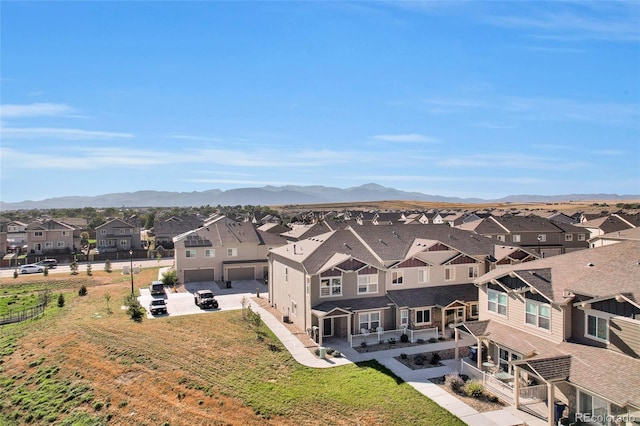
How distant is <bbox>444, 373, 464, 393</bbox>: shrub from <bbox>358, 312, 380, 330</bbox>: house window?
9028mm

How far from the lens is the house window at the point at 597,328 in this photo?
20.3 meters

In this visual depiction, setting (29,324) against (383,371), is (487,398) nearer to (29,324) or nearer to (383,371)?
(383,371)

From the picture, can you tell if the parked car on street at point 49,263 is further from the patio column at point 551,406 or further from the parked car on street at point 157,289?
the patio column at point 551,406

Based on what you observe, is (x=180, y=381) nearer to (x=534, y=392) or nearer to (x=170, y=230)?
(x=534, y=392)

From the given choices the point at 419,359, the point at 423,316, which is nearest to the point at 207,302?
the point at 423,316

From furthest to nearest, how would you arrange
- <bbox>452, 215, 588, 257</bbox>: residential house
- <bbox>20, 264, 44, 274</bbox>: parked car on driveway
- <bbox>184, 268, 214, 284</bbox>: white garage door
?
<bbox>452, 215, 588, 257</bbox>: residential house < <bbox>20, 264, 44, 274</bbox>: parked car on driveway < <bbox>184, 268, 214, 284</bbox>: white garage door

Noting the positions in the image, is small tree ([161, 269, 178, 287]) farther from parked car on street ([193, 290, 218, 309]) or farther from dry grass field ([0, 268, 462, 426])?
dry grass field ([0, 268, 462, 426])

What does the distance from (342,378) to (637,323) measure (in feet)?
49.0

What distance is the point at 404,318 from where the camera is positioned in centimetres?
3381

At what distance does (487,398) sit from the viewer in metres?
22.5

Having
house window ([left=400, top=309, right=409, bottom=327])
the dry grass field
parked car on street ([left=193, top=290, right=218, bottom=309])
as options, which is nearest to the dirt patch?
the dry grass field

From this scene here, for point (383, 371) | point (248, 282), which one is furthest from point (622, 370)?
point (248, 282)

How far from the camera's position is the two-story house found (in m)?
18.7

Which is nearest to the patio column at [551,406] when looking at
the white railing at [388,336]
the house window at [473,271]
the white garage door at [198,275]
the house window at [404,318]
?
the white railing at [388,336]
